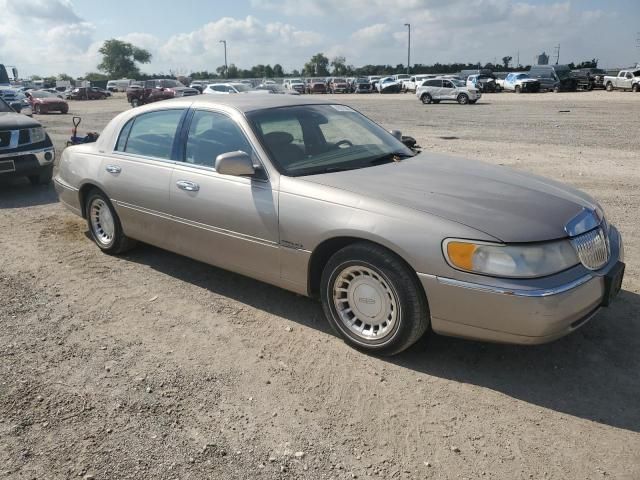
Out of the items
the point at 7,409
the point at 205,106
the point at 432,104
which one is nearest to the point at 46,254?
the point at 205,106

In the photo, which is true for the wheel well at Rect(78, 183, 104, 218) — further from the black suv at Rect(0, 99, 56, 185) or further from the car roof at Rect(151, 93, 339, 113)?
the black suv at Rect(0, 99, 56, 185)

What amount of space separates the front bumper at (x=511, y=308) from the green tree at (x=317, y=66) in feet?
367

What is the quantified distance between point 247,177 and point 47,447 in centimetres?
211

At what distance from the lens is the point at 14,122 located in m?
8.45

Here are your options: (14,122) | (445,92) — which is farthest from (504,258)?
(445,92)

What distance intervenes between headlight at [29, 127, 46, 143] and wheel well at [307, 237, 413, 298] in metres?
6.89

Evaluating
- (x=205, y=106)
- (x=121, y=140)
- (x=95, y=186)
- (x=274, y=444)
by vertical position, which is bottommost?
(x=274, y=444)

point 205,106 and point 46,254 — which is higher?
point 205,106

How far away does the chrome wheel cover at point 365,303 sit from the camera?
340 centimetres

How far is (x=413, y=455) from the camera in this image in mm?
2658

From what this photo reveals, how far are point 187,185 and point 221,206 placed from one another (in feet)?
1.46

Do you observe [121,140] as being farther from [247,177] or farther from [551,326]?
[551,326]

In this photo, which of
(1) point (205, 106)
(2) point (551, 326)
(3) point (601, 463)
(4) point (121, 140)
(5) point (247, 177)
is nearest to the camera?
(3) point (601, 463)

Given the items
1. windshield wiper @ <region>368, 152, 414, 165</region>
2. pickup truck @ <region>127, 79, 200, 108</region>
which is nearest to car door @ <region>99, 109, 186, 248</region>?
windshield wiper @ <region>368, 152, 414, 165</region>
